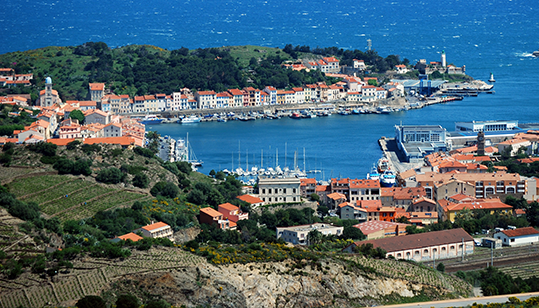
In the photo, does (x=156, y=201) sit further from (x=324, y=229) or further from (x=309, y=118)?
(x=309, y=118)

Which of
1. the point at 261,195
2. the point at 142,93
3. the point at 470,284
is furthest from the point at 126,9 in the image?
the point at 470,284

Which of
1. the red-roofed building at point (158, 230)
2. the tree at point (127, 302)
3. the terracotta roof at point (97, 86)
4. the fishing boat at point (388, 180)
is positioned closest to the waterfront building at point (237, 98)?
the terracotta roof at point (97, 86)

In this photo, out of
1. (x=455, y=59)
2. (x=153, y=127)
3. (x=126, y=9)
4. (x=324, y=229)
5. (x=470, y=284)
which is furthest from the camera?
(x=126, y=9)

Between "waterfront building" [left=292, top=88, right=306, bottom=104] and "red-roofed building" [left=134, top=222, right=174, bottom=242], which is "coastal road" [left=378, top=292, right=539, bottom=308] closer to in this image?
"red-roofed building" [left=134, top=222, right=174, bottom=242]

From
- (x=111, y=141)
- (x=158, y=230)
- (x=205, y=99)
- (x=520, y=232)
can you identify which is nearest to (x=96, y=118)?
(x=111, y=141)

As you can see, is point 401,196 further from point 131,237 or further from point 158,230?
point 131,237

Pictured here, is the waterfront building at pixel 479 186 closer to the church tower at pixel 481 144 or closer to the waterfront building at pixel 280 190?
the waterfront building at pixel 280 190
